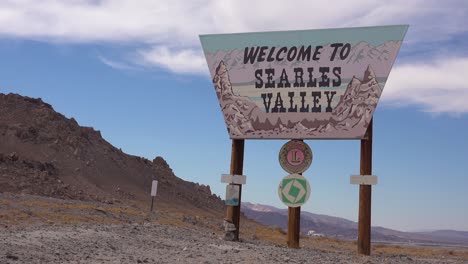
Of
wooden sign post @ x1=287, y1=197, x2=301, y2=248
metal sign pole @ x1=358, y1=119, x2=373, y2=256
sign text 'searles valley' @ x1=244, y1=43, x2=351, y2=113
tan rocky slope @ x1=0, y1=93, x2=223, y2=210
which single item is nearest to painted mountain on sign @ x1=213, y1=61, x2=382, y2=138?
sign text 'searles valley' @ x1=244, y1=43, x2=351, y2=113

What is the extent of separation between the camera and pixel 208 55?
2208 cm

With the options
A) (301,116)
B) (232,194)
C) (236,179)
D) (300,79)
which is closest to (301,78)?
(300,79)

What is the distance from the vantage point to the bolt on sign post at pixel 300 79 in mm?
19781

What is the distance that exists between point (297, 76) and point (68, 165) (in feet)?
142

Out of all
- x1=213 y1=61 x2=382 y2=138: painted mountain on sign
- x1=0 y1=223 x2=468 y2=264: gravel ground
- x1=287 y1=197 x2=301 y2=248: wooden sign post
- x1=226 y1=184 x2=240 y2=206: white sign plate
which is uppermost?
x1=213 y1=61 x2=382 y2=138: painted mountain on sign

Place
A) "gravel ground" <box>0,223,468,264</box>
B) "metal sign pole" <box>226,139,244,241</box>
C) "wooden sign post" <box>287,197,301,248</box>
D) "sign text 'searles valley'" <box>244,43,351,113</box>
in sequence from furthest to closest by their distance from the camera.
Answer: "metal sign pole" <box>226,139,244,241</box> < "wooden sign post" <box>287,197,301,248</box> < "sign text 'searles valley'" <box>244,43,351,113</box> < "gravel ground" <box>0,223,468,264</box>

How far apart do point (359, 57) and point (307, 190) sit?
185 inches

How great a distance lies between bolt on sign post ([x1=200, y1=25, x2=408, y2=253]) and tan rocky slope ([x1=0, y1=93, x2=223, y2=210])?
29.2 metres

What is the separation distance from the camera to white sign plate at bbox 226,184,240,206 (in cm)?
2146

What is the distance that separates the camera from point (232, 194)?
70.6 ft

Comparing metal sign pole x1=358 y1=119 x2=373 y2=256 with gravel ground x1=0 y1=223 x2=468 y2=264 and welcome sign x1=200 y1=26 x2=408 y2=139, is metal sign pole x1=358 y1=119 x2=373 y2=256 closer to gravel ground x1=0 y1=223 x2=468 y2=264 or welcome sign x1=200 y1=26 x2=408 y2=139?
welcome sign x1=200 y1=26 x2=408 y2=139

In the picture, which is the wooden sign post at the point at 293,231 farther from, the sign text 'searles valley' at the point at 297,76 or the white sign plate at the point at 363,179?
the sign text 'searles valley' at the point at 297,76

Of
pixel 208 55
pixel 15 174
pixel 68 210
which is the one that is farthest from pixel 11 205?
pixel 15 174

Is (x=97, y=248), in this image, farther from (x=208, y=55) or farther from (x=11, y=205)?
(x=11, y=205)
